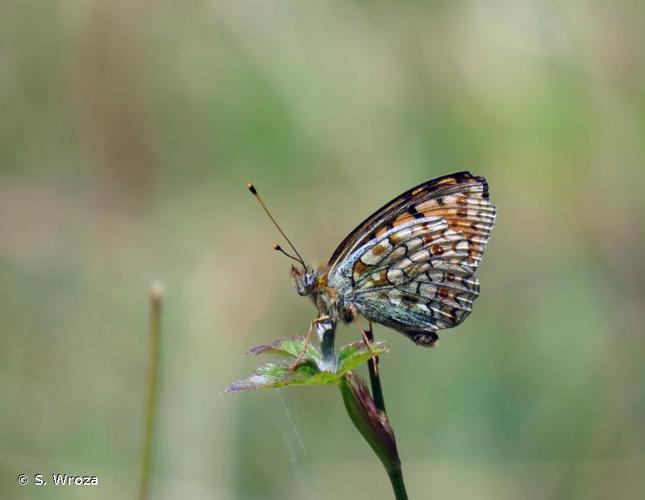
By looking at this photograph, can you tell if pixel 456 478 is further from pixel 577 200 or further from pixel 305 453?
pixel 577 200

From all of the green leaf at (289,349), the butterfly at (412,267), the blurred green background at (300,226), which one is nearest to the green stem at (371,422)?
the green leaf at (289,349)

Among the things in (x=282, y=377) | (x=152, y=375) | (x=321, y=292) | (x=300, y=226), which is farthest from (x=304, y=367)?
(x=300, y=226)

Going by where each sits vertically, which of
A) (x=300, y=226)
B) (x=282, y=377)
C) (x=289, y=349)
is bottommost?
(x=282, y=377)

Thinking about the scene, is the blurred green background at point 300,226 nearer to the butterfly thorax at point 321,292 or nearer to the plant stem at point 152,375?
the butterfly thorax at point 321,292

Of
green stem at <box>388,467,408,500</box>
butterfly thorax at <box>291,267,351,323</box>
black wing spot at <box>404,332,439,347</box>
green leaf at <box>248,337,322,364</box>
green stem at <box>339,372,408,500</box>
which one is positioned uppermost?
butterfly thorax at <box>291,267,351,323</box>

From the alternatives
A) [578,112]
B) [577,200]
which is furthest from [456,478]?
[578,112]

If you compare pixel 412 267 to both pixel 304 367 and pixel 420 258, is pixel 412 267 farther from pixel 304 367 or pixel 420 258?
pixel 304 367

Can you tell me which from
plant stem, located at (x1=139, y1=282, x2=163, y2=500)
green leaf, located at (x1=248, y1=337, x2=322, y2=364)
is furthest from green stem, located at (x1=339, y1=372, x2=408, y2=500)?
plant stem, located at (x1=139, y1=282, x2=163, y2=500)

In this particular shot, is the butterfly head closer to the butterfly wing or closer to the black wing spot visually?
the butterfly wing
